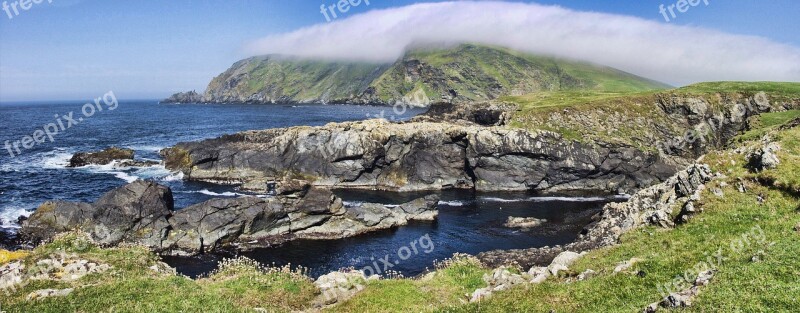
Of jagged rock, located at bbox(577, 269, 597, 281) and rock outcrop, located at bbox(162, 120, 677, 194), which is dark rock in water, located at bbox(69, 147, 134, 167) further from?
jagged rock, located at bbox(577, 269, 597, 281)

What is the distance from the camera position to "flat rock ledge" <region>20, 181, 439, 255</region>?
49.2m

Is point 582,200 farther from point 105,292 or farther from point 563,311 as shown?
point 105,292

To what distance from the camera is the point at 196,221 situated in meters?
51.4

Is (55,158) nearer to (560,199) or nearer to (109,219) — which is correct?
(109,219)

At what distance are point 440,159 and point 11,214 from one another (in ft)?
213

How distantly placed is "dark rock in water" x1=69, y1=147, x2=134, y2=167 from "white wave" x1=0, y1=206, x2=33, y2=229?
34.9 metres

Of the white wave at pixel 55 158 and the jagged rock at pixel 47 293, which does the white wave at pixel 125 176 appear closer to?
the white wave at pixel 55 158

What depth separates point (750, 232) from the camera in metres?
20.2

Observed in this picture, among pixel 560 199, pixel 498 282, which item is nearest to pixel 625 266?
pixel 498 282

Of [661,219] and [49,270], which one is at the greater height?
[661,219]

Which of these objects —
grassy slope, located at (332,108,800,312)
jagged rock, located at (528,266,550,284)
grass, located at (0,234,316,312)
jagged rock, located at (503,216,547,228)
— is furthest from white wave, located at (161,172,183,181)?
jagged rock, located at (528,266,550,284)

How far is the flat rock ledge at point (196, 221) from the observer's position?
49.2m

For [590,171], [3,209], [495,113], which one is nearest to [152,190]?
[3,209]

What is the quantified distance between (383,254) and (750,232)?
3590 centimetres
